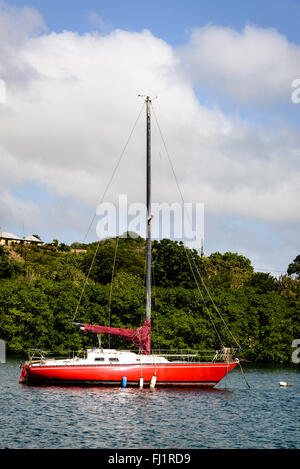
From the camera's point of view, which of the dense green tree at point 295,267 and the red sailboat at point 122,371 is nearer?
the red sailboat at point 122,371

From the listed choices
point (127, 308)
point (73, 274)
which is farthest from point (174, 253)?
point (127, 308)

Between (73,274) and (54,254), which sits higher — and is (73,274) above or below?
below

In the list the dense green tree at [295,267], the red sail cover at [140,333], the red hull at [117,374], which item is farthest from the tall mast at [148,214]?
the dense green tree at [295,267]

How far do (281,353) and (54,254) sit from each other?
100 meters

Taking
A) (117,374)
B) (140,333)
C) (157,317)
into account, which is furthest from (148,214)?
Result: (157,317)

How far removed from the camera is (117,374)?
47.0m

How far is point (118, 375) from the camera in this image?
46969 mm

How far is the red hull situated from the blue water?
2.83ft

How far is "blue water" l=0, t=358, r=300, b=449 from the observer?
29312 mm

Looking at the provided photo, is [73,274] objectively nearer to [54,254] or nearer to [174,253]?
[174,253]

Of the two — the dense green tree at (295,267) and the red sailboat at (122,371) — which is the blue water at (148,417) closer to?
the red sailboat at (122,371)

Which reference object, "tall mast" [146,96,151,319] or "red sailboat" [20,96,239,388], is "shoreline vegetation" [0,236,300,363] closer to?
"tall mast" [146,96,151,319]

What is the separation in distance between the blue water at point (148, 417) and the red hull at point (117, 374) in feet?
2.83

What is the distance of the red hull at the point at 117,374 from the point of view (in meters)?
46.9
